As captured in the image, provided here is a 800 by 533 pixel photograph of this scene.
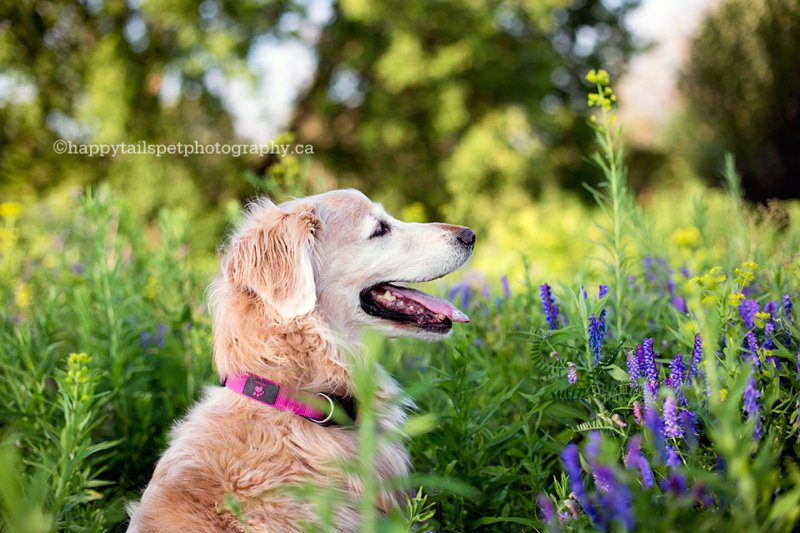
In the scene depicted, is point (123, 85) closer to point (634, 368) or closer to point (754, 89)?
point (754, 89)

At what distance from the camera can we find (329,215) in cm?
289

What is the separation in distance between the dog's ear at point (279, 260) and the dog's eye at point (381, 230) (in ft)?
0.93

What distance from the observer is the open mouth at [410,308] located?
8.89 feet

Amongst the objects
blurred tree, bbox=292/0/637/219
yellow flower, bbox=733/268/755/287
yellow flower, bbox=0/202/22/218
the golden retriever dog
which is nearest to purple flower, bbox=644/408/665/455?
yellow flower, bbox=733/268/755/287

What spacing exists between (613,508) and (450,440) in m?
1.42

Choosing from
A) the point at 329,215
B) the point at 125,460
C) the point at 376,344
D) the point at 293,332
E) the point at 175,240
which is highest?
the point at 376,344

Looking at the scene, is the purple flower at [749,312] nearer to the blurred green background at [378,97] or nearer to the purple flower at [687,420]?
the purple flower at [687,420]

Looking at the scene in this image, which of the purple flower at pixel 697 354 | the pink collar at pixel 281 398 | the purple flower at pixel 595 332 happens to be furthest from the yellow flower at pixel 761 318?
the pink collar at pixel 281 398

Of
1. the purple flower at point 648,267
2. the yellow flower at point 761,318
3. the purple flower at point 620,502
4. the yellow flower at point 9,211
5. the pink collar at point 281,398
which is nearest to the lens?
the purple flower at point 620,502

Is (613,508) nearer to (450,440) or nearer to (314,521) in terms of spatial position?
(314,521)

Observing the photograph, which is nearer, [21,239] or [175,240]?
[175,240]

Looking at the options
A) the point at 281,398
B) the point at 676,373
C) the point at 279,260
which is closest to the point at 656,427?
the point at 676,373

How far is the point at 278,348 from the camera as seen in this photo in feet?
7.85

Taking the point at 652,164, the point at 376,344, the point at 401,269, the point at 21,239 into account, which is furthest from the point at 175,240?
the point at 652,164
